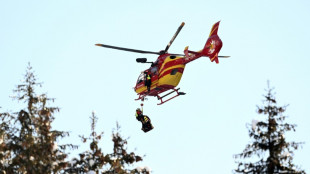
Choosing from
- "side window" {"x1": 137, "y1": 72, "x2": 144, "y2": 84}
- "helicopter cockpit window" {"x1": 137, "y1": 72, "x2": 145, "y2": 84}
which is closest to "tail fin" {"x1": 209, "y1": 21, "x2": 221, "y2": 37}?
"helicopter cockpit window" {"x1": 137, "y1": 72, "x2": 145, "y2": 84}

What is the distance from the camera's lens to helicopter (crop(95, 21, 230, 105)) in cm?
4456

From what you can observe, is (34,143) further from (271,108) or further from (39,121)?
(271,108)

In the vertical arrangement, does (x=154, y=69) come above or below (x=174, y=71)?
above

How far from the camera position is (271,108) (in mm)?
31484

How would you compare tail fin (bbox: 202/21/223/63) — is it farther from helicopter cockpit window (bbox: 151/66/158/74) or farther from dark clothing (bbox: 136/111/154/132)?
dark clothing (bbox: 136/111/154/132)

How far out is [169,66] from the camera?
4591 cm

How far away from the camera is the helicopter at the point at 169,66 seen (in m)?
44.6

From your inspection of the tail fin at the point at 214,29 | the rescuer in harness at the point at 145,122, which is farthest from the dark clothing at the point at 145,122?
the tail fin at the point at 214,29

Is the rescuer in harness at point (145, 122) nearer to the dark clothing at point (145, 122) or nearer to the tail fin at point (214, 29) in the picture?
the dark clothing at point (145, 122)

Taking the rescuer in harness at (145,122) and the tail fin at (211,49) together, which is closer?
the tail fin at (211,49)

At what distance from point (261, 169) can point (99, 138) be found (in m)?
9.89

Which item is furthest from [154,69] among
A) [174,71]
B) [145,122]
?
[145,122]

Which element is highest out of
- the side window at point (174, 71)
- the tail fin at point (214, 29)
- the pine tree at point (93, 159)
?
A: the tail fin at point (214, 29)

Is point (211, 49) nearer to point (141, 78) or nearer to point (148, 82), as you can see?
point (148, 82)
